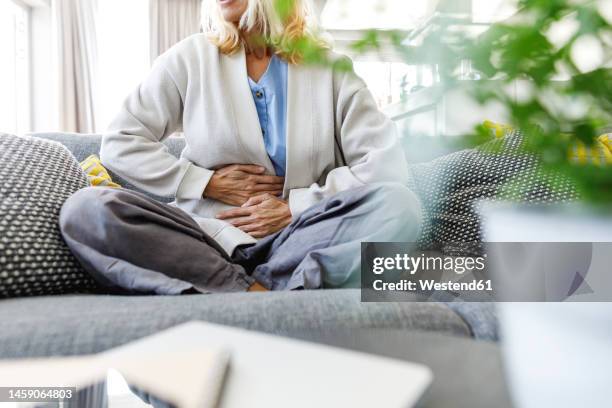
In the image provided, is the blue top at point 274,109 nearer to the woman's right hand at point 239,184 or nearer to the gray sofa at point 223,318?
the woman's right hand at point 239,184

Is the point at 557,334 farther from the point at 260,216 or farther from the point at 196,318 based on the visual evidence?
the point at 260,216

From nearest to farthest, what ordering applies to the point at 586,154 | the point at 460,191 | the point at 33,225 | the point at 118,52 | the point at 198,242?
the point at 586,154, the point at 33,225, the point at 198,242, the point at 460,191, the point at 118,52

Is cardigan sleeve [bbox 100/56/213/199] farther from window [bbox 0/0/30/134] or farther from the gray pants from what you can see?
window [bbox 0/0/30/134]

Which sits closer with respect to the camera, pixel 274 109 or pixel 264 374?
pixel 264 374

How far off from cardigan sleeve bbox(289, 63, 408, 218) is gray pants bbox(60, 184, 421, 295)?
0.24 meters

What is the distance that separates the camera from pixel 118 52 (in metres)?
4.91

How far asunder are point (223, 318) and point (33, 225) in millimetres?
469

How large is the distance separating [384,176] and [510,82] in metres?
1.05

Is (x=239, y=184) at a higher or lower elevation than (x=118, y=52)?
lower

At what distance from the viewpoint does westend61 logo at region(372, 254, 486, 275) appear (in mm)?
481

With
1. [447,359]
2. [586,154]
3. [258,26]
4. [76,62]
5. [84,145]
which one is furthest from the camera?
[76,62]

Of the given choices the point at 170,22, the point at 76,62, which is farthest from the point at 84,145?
the point at 170,22

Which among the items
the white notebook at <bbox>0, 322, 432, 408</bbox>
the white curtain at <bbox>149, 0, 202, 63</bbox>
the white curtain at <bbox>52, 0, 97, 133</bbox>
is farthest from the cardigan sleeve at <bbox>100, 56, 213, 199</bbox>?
the white curtain at <bbox>149, 0, 202, 63</bbox>

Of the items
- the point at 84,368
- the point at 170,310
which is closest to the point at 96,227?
the point at 170,310
